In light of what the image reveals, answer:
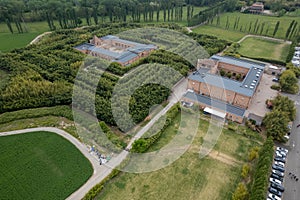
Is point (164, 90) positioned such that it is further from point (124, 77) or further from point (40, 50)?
point (40, 50)

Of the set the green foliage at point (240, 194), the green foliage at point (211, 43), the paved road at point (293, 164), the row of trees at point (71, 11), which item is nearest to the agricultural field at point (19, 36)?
the row of trees at point (71, 11)

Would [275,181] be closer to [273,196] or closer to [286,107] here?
[273,196]

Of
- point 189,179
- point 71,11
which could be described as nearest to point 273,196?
point 189,179

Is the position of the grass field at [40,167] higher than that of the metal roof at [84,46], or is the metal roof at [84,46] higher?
the metal roof at [84,46]

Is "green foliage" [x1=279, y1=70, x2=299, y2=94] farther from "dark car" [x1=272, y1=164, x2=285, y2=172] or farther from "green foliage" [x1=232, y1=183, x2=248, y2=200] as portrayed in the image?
"green foliage" [x1=232, y1=183, x2=248, y2=200]

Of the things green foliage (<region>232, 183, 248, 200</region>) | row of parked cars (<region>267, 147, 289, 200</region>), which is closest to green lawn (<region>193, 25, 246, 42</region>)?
row of parked cars (<region>267, 147, 289, 200</region>)

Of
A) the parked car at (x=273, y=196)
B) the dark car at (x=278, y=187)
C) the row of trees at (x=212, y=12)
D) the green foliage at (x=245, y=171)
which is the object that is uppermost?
the row of trees at (x=212, y=12)

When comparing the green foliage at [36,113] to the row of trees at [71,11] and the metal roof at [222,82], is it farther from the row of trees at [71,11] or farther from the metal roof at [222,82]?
the row of trees at [71,11]
